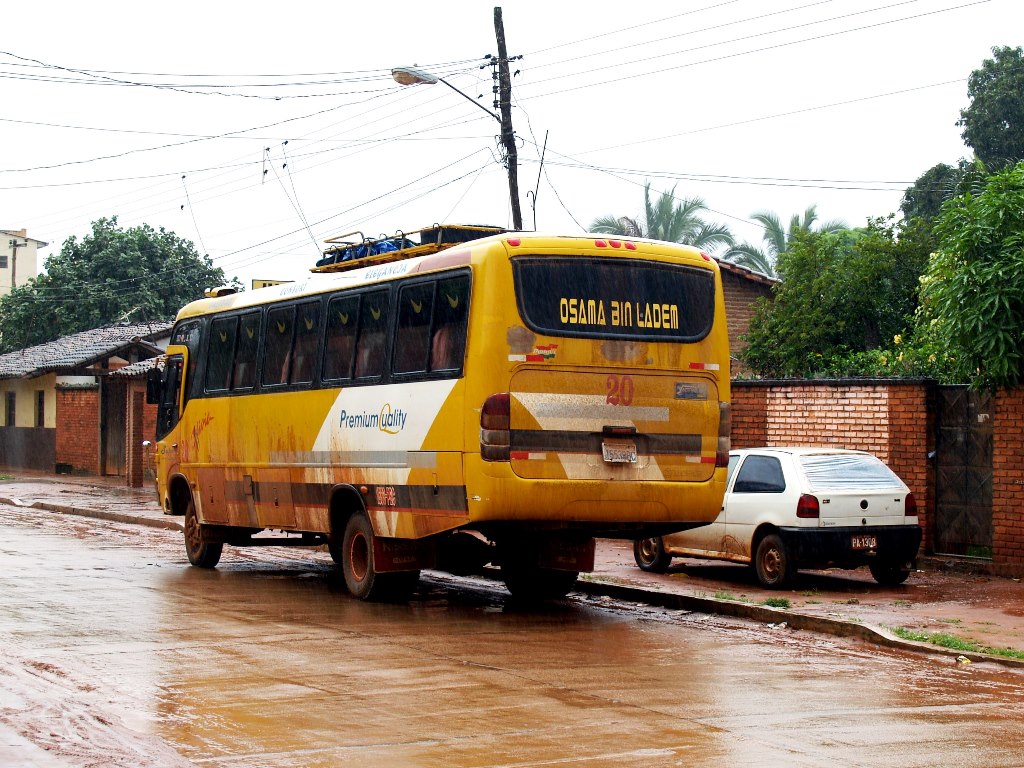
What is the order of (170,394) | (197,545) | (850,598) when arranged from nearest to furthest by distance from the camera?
(850,598) → (197,545) → (170,394)

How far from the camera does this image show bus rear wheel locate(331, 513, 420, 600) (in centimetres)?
1432

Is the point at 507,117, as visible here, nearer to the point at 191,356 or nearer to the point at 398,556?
the point at 191,356

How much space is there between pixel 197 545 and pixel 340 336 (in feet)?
15.9

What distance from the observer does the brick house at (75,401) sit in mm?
43312

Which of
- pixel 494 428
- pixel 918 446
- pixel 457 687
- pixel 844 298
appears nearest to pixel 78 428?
pixel 844 298

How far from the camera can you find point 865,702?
936cm

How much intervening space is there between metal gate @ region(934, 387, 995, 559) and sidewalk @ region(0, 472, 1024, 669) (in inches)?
16.1

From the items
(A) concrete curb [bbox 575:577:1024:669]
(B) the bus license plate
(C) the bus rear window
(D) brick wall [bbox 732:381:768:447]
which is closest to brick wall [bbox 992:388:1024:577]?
(D) brick wall [bbox 732:381:768:447]

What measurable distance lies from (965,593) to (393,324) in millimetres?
6995

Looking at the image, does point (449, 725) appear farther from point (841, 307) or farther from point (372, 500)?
point (841, 307)

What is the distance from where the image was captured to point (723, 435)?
1371cm

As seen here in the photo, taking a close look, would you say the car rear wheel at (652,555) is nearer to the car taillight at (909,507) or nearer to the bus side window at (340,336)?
the car taillight at (909,507)

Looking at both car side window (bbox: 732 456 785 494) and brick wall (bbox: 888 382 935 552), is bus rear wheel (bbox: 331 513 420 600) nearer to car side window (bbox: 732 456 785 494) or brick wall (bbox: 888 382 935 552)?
car side window (bbox: 732 456 785 494)

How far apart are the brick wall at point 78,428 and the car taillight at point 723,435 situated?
3258 cm
